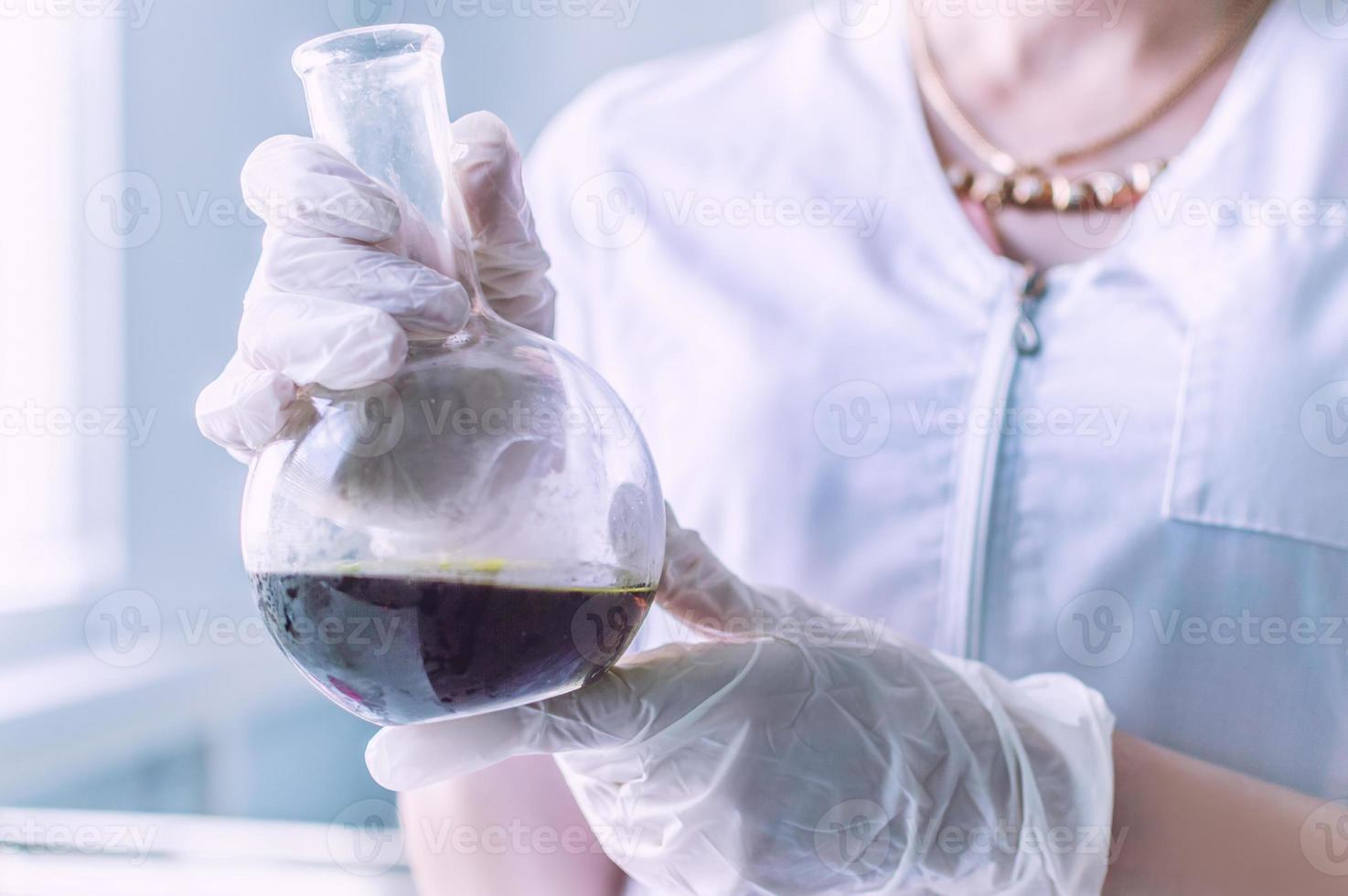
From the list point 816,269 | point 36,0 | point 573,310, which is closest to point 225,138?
point 36,0

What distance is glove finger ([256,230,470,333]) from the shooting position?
1.83 feet

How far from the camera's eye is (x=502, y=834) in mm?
959

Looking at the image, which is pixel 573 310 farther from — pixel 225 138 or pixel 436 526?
pixel 225 138

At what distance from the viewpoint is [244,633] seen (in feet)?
7.68

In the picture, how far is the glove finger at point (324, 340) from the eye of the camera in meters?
0.52

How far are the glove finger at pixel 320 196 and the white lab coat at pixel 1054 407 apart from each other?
45cm

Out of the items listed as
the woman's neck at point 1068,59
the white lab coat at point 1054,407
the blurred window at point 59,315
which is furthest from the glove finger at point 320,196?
the blurred window at point 59,315

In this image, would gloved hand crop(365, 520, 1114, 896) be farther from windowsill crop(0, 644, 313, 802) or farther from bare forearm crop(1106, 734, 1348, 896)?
windowsill crop(0, 644, 313, 802)

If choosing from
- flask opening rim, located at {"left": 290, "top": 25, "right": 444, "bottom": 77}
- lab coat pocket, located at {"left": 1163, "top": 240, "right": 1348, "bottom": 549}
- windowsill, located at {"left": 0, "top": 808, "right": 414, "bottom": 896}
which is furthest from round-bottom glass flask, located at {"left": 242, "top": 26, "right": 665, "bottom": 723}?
windowsill, located at {"left": 0, "top": 808, "right": 414, "bottom": 896}

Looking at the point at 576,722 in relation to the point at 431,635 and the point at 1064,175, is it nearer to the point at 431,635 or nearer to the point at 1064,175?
the point at 431,635

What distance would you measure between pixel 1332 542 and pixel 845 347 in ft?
1.37

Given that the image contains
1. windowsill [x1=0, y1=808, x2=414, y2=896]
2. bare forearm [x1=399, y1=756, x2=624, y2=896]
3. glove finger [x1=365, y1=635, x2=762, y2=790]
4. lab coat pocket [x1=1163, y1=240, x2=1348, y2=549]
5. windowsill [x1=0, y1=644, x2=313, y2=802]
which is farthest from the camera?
windowsill [x1=0, y1=644, x2=313, y2=802]

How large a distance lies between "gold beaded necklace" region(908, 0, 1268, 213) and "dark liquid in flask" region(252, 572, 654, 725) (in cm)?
64

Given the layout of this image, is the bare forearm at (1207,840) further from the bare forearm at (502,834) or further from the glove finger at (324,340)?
the glove finger at (324,340)
